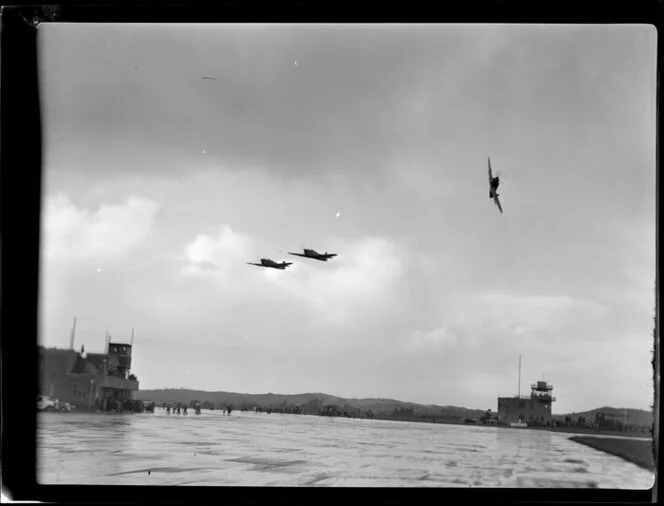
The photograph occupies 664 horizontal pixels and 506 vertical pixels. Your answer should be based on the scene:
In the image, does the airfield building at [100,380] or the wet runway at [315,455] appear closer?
the wet runway at [315,455]

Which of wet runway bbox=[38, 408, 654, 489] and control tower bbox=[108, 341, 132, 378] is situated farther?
control tower bbox=[108, 341, 132, 378]

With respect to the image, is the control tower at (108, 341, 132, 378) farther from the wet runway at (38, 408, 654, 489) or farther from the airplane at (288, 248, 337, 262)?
the airplane at (288, 248, 337, 262)

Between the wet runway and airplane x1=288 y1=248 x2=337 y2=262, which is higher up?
airplane x1=288 y1=248 x2=337 y2=262

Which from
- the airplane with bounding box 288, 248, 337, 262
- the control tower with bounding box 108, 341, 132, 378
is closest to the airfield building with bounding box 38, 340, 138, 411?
the control tower with bounding box 108, 341, 132, 378

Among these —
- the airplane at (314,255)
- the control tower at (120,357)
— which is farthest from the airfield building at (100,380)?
the airplane at (314,255)

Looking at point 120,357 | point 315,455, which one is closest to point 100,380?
point 120,357

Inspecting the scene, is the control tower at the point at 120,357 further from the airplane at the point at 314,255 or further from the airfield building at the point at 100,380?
the airplane at the point at 314,255
